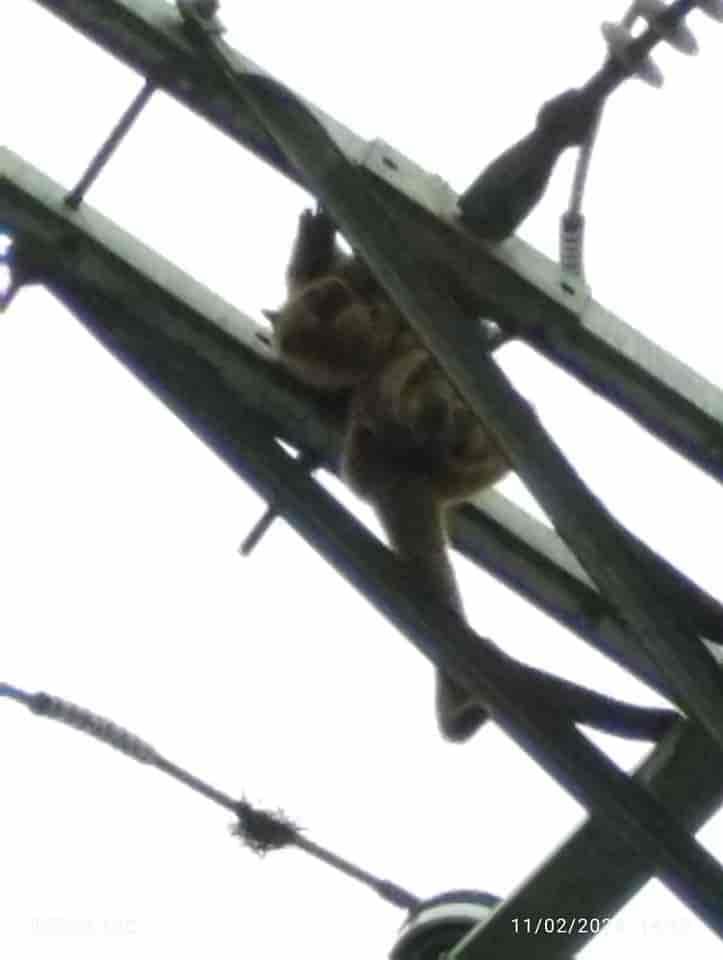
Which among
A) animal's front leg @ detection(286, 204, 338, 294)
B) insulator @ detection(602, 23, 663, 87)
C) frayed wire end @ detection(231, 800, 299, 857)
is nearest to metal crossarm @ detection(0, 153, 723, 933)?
frayed wire end @ detection(231, 800, 299, 857)

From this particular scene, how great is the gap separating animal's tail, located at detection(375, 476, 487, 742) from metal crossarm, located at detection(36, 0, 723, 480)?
2.52 feet

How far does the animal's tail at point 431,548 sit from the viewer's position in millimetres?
4008

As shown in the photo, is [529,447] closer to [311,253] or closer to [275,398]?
[275,398]

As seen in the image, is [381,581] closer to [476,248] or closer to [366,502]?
[476,248]

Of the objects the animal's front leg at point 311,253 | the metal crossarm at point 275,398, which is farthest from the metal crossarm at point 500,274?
the animal's front leg at point 311,253

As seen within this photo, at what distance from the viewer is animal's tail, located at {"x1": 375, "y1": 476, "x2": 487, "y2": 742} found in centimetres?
401

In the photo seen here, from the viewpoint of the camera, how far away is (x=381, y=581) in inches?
122

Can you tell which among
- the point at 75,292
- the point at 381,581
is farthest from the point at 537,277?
the point at 75,292

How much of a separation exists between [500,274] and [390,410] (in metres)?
1.00

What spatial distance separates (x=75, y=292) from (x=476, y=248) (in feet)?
2.86

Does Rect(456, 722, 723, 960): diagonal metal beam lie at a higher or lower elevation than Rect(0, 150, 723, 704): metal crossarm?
lower

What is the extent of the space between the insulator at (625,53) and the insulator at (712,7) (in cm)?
14

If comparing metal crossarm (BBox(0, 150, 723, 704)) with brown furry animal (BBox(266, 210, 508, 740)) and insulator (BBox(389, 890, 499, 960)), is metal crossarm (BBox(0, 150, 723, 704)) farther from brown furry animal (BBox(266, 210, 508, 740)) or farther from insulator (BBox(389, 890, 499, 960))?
insulator (BBox(389, 890, 499, 960))

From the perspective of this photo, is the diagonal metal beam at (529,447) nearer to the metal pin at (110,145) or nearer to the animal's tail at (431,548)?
the metal pin at (110,145)
